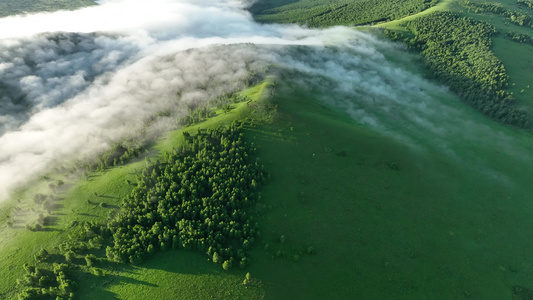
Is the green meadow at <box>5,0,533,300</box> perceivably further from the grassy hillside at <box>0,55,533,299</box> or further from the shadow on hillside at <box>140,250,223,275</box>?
the grassy hillside at <box>0,55,533,299</box>

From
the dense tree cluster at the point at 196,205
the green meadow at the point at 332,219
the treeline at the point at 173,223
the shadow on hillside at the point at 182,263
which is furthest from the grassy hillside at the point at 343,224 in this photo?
the dense tree cluster at the point at 196,205

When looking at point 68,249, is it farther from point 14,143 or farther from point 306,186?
point 14,143

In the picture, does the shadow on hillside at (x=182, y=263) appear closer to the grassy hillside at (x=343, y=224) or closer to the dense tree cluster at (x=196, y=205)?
the grassy hillside at (x=343, y=224)

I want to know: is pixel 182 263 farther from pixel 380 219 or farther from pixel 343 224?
pixel 380 219

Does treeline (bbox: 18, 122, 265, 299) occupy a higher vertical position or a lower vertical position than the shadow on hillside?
higher

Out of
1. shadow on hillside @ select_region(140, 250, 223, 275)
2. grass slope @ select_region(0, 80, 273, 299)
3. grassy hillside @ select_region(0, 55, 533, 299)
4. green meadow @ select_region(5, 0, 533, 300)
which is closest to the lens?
grass slope @ select_region(0, 80, 273, 299)

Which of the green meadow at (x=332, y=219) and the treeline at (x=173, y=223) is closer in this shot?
the green meadow at (x=332, y=219)

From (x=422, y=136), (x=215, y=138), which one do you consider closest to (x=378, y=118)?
(x=422, y=136)

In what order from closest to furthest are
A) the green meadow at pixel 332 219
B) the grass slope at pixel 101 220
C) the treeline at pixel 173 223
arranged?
the grass slope at pixel 101 220 < the green meadow at pixel 332 219 < the treeline at pixel 173 223

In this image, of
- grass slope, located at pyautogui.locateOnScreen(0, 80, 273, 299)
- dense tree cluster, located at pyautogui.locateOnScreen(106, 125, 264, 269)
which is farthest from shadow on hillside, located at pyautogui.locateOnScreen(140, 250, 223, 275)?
dense tree cluster, located at pyautogui.locateOnScreen(106, 125, 264, 269)
